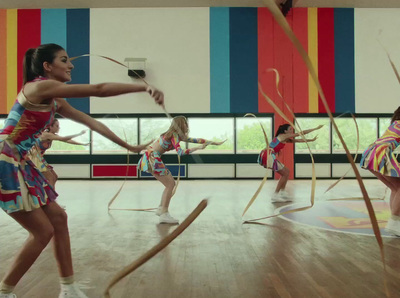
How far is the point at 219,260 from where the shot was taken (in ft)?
9.37

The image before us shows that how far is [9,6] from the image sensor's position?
38.6 feet

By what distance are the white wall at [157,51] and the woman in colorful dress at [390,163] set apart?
8.07 metres

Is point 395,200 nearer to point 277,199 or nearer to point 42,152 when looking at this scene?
point 277,199

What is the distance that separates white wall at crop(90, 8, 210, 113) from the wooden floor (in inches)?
283

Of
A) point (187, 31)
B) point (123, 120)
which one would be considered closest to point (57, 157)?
point (123, 120)

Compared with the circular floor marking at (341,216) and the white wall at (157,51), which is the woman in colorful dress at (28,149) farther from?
the white wall at (157,51)

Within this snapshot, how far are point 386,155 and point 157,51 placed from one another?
9.25m

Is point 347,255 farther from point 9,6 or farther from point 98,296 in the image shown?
point 9,6

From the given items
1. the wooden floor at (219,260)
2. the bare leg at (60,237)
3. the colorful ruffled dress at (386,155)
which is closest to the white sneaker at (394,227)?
the wooden floor at (219,260)

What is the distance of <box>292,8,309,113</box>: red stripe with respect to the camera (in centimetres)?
1157

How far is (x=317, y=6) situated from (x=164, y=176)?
9.52 meters

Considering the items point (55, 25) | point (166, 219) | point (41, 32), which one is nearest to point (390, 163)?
point (166, 219)

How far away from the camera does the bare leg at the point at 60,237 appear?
188 cm

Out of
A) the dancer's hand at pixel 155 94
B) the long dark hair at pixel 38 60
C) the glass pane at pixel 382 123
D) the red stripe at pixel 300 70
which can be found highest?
the red stripe at pixel 300 70
